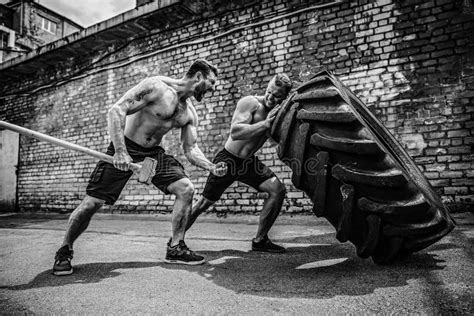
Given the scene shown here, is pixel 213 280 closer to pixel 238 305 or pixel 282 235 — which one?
pixel 238 305

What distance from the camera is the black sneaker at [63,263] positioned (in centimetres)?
206

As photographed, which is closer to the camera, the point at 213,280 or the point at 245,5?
the point at 213,280

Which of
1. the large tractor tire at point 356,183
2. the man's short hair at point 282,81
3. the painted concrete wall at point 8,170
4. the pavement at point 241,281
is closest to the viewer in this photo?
the pavement at point 241,281

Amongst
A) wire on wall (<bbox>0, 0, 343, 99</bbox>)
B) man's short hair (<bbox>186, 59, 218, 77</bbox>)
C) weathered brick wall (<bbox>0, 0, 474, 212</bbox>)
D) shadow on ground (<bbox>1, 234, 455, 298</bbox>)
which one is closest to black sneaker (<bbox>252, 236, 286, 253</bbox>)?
shadow on ground (<bbox>1, 234, 455, 298</bbox>)

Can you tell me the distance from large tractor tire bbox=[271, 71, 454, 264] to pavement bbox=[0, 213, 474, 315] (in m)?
0.25

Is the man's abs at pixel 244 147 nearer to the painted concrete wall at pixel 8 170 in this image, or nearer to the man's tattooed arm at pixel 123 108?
the man's tattooed arm at pixel 123 108

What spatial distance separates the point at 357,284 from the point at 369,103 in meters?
3.18

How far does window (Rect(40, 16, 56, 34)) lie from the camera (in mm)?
20656

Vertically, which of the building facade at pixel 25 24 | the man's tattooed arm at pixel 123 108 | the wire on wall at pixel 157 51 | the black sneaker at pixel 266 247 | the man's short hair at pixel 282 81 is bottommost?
the black sneaker at pixel 266 247

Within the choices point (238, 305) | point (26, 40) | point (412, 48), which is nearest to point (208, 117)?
point (412, 48)

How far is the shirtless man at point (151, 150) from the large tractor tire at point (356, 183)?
3.46ft

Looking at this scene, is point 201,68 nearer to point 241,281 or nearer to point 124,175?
point 124,175

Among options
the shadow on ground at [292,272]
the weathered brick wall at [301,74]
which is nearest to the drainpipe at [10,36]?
the weathered brick wall at [301,74]

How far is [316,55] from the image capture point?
4641 mm
